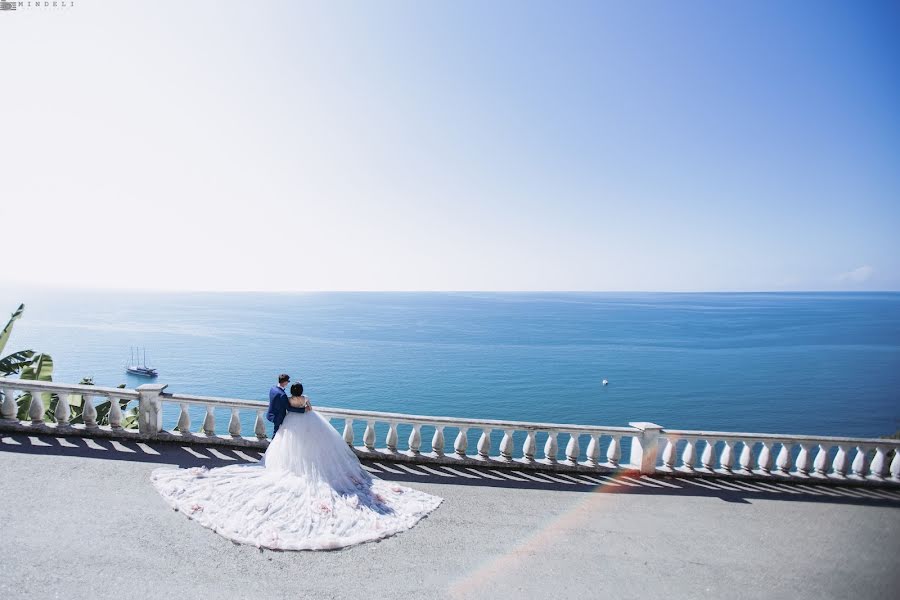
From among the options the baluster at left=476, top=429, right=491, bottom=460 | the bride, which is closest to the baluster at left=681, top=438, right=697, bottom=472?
the baluster at left=476, top=429, right=491, bottom=460

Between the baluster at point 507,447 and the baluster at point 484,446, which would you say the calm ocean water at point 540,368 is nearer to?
the baluster at point 507,447

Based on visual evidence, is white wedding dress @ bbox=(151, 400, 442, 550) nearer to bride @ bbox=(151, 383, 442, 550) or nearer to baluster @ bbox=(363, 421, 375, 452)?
bride @ bbox=(151, 383, 442, 550)

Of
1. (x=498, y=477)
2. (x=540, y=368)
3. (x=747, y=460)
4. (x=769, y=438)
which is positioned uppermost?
(x=769, y=438)

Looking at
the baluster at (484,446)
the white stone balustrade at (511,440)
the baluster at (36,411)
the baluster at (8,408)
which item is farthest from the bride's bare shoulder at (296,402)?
the baluster at (8,408)

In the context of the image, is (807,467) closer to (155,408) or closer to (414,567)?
(414,567)

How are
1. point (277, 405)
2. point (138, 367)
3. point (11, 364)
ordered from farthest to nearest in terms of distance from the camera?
point (138, 367), point (11, 364), point (277, 405)

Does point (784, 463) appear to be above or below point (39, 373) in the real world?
below

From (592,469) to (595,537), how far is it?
7.16ft

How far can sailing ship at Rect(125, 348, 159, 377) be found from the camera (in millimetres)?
72812

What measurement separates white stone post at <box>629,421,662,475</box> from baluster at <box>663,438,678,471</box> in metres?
0.17

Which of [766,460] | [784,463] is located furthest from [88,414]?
[784,463]

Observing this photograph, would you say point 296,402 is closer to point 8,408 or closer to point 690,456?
point 8,408

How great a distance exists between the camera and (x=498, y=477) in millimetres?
8172

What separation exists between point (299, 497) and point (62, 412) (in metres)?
6.31
